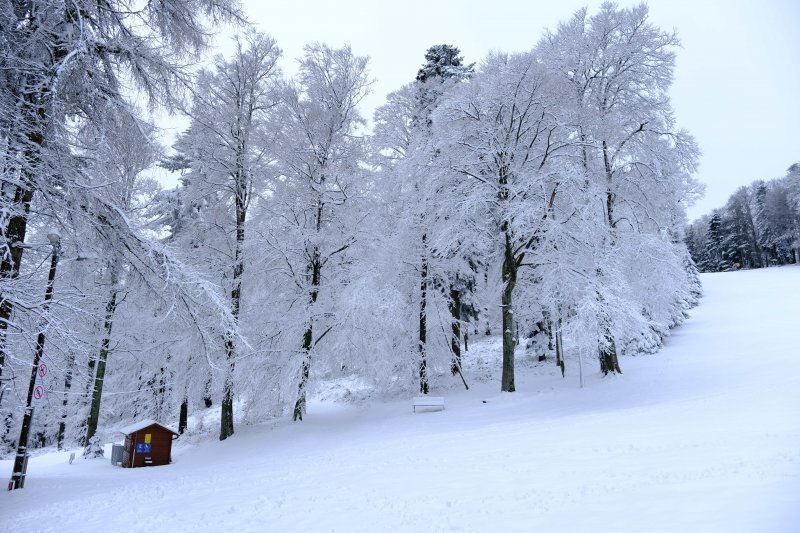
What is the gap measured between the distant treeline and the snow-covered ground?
56519mm

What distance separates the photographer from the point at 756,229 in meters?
65.6

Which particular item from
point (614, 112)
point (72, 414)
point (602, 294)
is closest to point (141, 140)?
point (602, 294)

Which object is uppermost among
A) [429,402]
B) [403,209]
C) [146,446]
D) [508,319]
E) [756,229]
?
[756,229]

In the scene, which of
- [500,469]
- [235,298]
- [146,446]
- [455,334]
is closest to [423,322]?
[455,334]

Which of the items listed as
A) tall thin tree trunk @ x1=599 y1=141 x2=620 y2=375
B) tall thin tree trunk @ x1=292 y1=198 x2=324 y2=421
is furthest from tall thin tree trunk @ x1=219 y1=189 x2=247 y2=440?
tall thin tree trunk @ x1=599 y1=141 x2=620 y2=375

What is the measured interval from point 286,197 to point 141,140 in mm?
7744

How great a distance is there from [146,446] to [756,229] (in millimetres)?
81775

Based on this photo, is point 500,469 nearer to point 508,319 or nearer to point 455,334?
point 508,319

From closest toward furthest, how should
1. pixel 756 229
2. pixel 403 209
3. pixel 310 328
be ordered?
1. pixel 310 328
2. pixel 403 209
3. pixel 756 229

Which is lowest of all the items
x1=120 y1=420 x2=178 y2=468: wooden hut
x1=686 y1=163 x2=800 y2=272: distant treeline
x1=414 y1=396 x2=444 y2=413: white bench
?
x1=120 y1=420 x2=178 y2=468: wooden hut

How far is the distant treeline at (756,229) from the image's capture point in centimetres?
5700

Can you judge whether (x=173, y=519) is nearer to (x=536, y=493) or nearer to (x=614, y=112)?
(x=536, y=493)

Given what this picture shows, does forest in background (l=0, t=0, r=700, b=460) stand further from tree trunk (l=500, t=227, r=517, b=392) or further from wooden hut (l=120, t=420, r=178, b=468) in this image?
wooden hut (l=120, t=420, r=178, b=468)

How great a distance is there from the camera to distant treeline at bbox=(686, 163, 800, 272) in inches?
2244
